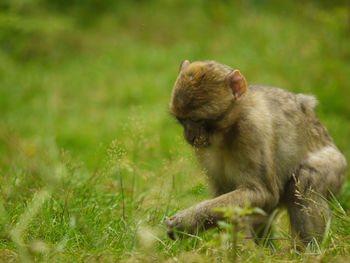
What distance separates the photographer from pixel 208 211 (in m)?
3.92

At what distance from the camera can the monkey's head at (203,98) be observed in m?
3.85

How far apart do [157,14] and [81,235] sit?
11.9 m

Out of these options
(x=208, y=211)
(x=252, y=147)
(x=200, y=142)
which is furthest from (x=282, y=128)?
(x=208, y=211)

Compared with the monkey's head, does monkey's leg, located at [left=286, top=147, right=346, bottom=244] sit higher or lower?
lower

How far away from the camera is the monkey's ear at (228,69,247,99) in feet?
13.1

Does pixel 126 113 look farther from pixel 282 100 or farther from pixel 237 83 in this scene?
pixel 237 83

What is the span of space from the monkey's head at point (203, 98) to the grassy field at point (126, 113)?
0.94 feet

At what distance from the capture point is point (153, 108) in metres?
9.50

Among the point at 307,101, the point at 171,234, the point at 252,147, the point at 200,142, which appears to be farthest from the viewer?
the point at 307,101

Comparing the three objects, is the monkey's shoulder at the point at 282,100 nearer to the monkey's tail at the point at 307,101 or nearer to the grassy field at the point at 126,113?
the monkey's tail at the point at 307,101

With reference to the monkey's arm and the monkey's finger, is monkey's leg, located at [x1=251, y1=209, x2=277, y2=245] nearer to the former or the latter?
the monkey's arm

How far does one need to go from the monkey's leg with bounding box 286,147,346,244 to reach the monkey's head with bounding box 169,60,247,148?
3.44 feet

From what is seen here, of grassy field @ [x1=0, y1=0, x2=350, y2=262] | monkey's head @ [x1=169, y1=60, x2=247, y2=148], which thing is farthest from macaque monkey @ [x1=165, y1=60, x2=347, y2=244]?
grassy field @ [x1=0, y1=0, x2=350, y2=262]

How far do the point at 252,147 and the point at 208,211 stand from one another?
0.68 meters
